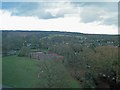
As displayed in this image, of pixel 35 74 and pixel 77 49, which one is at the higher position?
pixel 77 49

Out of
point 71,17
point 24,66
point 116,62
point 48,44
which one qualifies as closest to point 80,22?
point 71,17

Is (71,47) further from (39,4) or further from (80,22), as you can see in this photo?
(39,4)

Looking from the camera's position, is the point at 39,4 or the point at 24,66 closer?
the point at 24,66
